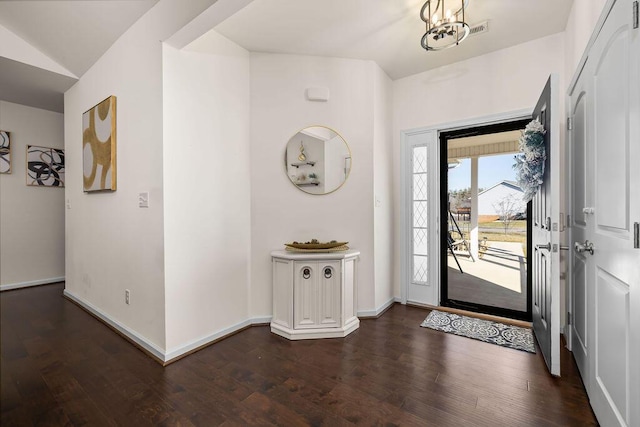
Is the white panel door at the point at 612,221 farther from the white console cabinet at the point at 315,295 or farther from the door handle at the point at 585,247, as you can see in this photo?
the white console cabinet at the point at 315,295

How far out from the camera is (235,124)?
Answer: 2.76 meters

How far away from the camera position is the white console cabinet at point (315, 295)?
2617 millimetres

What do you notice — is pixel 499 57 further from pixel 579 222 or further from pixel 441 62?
pixel 579 222

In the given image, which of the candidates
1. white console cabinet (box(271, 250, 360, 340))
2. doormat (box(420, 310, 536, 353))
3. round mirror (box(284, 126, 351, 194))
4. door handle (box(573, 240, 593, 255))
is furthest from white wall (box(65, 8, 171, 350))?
door handle (box(573, 240, 593, 255))

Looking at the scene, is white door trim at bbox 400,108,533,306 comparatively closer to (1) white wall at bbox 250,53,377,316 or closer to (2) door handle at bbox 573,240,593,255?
(1) white wall at bbox 250,53,377,316

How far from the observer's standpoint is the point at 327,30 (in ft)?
8.33

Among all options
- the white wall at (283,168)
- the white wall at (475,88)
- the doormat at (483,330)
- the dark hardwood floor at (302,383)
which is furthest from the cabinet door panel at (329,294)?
the white wall at (475,88)

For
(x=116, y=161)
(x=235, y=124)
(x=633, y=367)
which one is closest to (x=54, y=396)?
(x=116, y=161)

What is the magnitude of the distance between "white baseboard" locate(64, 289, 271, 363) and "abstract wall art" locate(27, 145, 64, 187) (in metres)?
1.36

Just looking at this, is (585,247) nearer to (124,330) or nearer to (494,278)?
(494,278)

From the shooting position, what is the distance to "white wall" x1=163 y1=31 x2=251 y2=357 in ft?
7.41

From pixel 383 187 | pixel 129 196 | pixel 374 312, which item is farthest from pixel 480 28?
pixel 129 196

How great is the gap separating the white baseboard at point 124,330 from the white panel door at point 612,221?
8.57 ft

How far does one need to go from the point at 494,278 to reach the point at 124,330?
4073 millimetres
